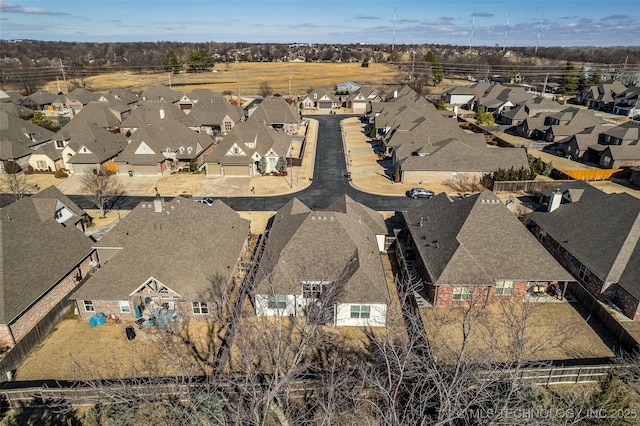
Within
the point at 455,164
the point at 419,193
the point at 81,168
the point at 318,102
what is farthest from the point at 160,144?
the point at 318,102

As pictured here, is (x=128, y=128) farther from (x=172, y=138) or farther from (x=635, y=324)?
(x=635, y=324)

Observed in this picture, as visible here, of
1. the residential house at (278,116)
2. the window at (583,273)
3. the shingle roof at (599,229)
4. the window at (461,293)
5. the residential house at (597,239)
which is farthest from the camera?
the residential house at (278,116)

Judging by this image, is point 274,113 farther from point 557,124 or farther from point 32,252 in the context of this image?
point 32,252

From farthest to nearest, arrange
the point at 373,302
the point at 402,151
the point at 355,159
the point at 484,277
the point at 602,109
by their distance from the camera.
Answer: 1. the point at 602,109
2. the point at 355,159
3. the point at 402,151
4. the point at 484,277
5. the point at 373,302


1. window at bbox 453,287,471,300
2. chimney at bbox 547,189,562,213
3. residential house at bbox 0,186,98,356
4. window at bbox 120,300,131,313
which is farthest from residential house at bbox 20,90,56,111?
chimney at bbox 547,189,562,213

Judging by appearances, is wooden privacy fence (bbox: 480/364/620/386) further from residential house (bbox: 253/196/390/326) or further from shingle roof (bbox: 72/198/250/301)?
shingle roof (bbox: 72/198/250/301)

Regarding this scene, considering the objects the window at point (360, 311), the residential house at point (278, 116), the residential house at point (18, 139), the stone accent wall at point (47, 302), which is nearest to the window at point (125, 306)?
the stone accent wall at point (47, 302)

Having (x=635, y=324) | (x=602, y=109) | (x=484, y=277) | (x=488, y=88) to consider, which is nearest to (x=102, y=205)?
(x=484, y=277)

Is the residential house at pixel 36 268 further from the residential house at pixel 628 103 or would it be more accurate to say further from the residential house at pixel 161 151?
the residential house at pixel 628 103
